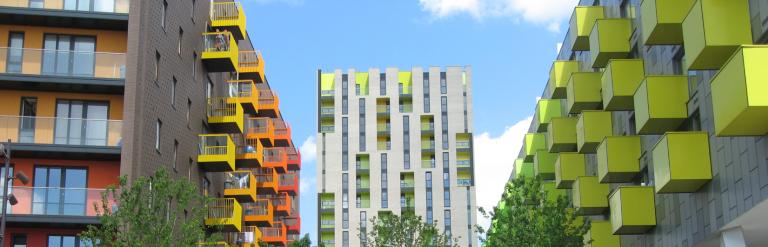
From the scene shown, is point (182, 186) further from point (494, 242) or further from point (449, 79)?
point (449, 79)

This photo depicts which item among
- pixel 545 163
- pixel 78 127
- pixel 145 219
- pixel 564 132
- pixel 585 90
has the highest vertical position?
pixel 585 90

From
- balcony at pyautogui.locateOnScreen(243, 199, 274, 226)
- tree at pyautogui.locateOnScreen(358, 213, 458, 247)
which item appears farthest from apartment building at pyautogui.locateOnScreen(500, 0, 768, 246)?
balcony at pyautogui.locateOnScreen(243, 199, 274, 226)

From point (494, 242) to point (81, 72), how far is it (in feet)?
53.5

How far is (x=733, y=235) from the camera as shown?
2562 cm

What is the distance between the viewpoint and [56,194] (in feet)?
132

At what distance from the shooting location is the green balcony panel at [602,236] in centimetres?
3978

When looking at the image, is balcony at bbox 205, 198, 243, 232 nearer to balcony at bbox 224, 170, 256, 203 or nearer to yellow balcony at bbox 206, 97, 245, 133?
balcony at bbox 224, 170, 256, 203

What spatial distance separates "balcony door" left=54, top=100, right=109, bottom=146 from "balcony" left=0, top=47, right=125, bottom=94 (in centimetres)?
79

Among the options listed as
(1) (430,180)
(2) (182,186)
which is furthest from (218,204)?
(1) (430,180)

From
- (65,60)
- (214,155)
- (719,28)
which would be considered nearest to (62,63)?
(65,60)

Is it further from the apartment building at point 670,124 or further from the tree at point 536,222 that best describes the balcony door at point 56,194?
the apartment building at point 670,124

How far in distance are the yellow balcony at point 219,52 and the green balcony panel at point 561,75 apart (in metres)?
15.5

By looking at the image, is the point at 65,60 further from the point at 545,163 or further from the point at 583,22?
the point at 545,163

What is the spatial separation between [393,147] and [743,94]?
3515 inches
